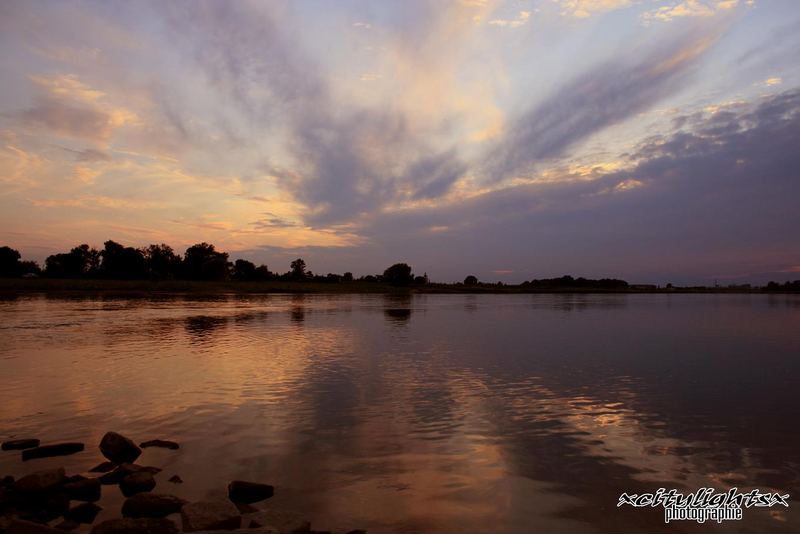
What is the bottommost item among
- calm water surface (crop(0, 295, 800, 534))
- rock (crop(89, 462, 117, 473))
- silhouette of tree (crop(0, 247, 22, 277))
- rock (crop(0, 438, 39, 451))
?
calm water surface (crop(0, 295, 800, 534))

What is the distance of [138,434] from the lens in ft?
44.9

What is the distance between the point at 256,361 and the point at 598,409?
17.3 meters

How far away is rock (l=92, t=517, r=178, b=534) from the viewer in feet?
25.3

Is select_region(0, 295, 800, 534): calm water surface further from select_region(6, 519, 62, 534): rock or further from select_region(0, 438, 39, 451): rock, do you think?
select_region(6, 519, 62, 534): rock

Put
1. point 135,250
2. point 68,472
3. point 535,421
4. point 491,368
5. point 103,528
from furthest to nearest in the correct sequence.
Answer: point 135,250 → point 491,368 → point 535,421 → point 68,472 → point 103,528

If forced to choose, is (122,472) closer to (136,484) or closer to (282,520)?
(136,484)

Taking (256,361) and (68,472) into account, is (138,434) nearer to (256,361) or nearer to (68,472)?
(68,472)

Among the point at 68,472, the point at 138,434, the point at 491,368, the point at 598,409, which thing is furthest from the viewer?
the point at 491,368

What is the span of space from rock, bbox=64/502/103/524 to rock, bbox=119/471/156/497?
801 millimetres

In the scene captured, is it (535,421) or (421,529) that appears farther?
(535,421)

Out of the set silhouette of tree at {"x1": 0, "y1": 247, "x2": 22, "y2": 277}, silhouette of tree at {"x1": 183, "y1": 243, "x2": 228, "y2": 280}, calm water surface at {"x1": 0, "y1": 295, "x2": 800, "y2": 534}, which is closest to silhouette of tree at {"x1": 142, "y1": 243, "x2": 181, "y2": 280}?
silhouette of tree at {"x1": 183, "y1": 243, "x2": 228, "y2": 280}

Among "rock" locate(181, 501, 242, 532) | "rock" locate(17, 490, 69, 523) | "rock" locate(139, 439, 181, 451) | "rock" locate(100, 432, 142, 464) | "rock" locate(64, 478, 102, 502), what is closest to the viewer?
"rock" locate(181, 501, 242, 532)

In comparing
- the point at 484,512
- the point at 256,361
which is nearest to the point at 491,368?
the point at 256,361

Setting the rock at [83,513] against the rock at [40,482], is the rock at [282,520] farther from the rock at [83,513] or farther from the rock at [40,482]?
the rock at [40,482]
